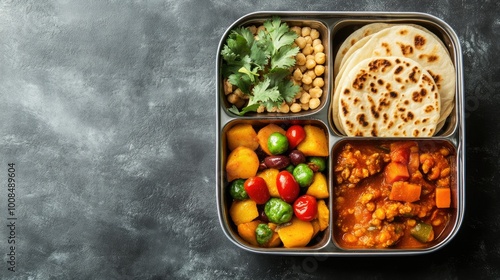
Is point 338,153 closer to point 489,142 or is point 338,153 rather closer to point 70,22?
point 489,142

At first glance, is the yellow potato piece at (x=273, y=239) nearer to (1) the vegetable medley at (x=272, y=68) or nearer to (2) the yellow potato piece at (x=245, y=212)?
(2) the yellow potato piece at (x=245, y=212)

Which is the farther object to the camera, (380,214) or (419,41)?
(419,41)

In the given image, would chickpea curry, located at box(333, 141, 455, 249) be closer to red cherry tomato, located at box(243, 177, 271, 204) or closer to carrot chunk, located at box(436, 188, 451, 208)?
carrot chunk, located at box(436, 188, 451, 208)

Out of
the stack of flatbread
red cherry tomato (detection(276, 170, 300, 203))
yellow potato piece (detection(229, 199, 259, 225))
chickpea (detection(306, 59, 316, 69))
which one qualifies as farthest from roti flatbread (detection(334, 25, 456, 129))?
yellow potato piece (detection(229, 199, 259, 225))

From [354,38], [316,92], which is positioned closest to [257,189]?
[316,92]

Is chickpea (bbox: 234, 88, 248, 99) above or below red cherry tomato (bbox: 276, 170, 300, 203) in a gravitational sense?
above

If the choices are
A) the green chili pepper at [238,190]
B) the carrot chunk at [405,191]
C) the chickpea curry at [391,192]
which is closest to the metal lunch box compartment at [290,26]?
the chickpea curry at [391,192]

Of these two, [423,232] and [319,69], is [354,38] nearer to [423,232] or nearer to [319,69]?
[319,69]
